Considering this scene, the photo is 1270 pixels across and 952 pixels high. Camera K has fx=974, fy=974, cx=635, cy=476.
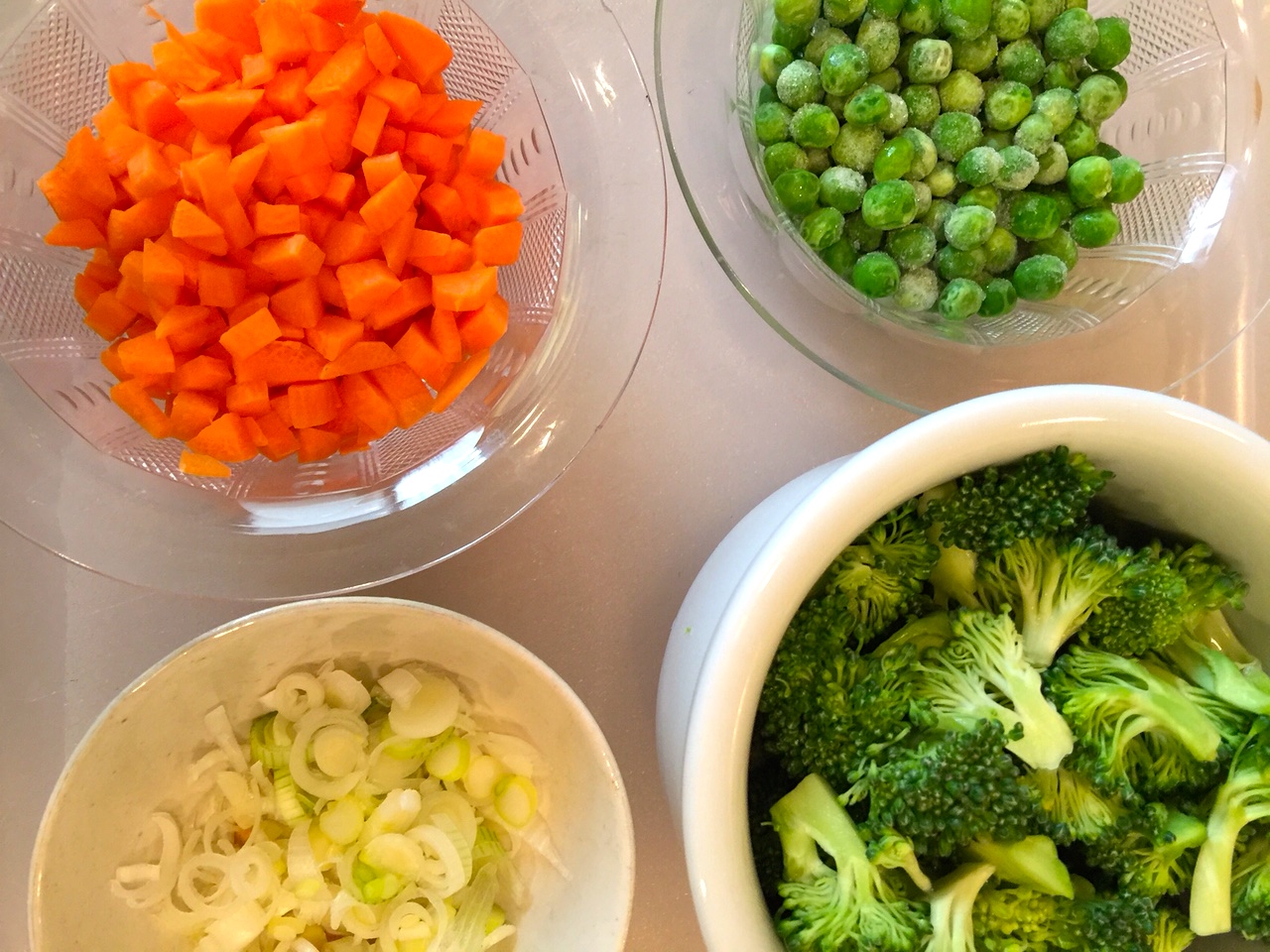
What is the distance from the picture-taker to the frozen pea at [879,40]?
107 cm

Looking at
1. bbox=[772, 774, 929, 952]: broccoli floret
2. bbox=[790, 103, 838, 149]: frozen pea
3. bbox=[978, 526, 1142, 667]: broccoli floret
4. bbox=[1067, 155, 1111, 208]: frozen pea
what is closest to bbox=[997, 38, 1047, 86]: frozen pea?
bbox=[1067, 155, 1111, 208]: frozen pea

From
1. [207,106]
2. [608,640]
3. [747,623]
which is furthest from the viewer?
[608,640]

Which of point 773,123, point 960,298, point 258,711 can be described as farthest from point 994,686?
point 258,711

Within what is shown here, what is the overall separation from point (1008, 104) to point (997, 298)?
21 cm

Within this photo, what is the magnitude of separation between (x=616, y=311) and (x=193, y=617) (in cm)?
60

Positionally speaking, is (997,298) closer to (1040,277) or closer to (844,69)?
(1040,277)

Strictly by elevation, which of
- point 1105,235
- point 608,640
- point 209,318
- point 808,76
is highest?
point 808,76

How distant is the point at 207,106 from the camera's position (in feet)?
2.94

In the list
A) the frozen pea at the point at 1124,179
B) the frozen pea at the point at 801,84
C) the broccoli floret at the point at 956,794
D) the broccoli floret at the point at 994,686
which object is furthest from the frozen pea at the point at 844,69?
the broccoli floret at the point at 956,794

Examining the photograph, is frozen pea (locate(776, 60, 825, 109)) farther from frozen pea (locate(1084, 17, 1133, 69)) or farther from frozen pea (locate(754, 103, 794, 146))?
frozen pea (locate(1084, 17, 1133, 69))

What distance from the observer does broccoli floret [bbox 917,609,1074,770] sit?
2.78ft

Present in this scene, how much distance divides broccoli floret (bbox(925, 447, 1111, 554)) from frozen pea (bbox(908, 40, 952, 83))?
47 centimetres

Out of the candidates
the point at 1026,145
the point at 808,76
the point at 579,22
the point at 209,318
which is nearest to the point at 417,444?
the point at 209,318

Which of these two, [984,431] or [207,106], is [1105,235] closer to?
[984,431]
